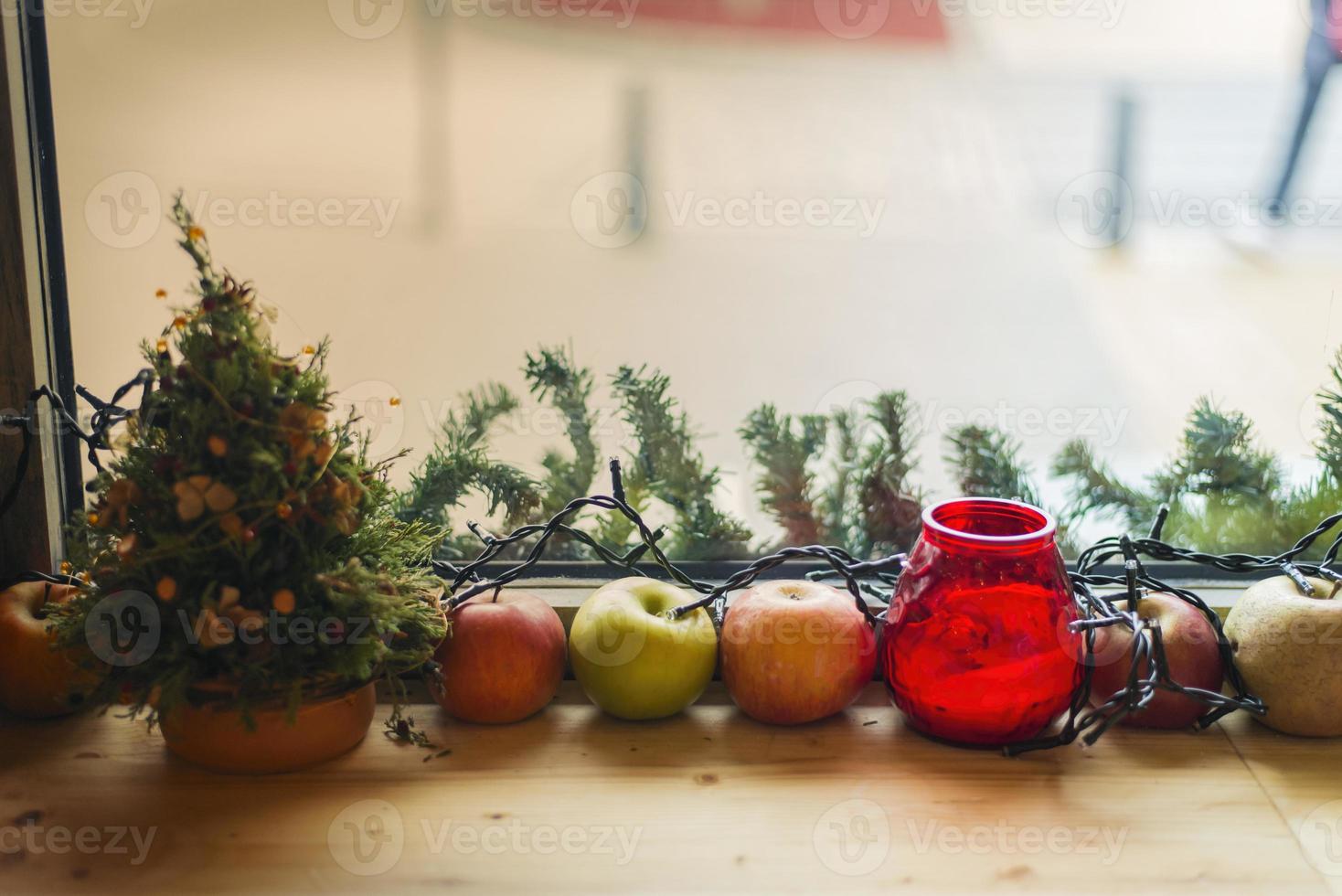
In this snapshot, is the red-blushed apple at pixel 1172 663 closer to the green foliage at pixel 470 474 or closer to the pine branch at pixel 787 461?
the pine branch at pixel 787 461

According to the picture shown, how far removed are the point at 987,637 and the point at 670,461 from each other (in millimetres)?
296

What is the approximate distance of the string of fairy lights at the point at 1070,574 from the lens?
736 mm

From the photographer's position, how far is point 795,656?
0.75 metres

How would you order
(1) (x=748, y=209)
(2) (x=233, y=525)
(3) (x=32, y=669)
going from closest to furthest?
(2) (x=233, y=525) → (3) (x=32, y=669) → (1) (x=748, y=209)

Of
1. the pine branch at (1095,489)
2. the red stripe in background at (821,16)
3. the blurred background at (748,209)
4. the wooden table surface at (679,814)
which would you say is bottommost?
the wooden table surface at (679,814)

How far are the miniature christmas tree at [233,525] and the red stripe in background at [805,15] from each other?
373 mm

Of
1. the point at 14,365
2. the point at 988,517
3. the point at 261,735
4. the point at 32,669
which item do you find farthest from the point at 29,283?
the point at 988,517

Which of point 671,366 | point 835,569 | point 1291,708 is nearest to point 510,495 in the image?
point 671,366

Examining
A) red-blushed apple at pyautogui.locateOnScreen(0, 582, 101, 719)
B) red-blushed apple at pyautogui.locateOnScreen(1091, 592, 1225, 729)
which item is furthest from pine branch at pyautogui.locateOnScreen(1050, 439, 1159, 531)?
red-blushed apple at pyautogui.locateOnScreen(0, 582, 101, 719)

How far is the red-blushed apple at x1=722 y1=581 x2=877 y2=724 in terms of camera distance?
757mm

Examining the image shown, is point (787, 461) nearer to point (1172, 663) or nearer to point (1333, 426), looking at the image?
point (1172, 663)

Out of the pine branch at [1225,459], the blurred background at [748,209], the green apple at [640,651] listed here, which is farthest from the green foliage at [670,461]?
the pine branch at [1225,459]

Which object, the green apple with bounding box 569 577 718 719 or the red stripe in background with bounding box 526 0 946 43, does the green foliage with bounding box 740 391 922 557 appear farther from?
the red stripe in background with bounding box 526 0 946 43

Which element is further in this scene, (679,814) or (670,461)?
(670,461)
